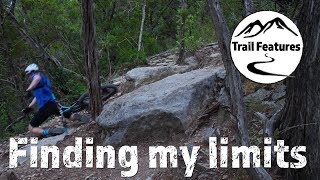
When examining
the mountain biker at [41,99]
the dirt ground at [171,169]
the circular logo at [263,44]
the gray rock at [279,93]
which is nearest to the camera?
the circular logo at [263,44]

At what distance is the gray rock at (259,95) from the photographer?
7.52 metres

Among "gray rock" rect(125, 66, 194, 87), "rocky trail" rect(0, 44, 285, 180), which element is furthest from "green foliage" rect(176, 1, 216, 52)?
"rocky trail" rect(0, 44, 285, 180)

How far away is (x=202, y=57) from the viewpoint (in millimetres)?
10953

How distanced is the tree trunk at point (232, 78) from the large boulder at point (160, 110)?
245cm

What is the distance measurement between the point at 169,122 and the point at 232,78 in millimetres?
2700

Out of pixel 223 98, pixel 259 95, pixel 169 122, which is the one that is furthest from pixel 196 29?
pixel 169 122

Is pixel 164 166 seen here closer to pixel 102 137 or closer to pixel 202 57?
pixel 102 137

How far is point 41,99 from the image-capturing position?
872cm

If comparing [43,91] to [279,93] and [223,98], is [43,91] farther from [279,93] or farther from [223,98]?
[279,93]

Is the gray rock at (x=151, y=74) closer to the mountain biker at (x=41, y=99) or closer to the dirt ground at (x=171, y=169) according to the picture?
the mountain biker at (x=41, y=99)

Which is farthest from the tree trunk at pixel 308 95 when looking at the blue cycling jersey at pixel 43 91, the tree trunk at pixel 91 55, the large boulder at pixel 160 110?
the blue cycling jersey at pixel 43 91

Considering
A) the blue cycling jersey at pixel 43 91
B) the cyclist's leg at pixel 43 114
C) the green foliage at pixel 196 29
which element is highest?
the green foliage at pixel 196 29

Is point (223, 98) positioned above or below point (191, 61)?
below

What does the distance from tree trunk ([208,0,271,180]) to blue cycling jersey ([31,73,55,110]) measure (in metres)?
4.52
